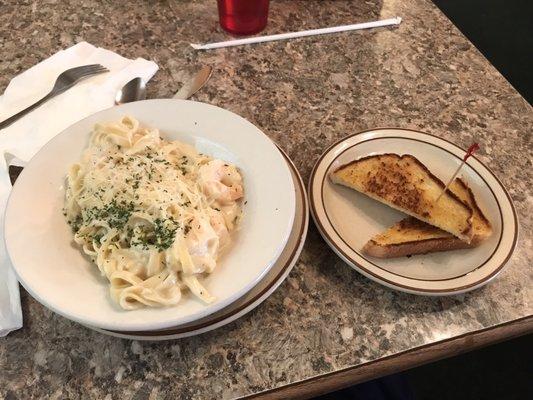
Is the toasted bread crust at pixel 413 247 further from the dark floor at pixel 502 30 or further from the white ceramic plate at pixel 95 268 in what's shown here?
the dark floor at pixel 502 30

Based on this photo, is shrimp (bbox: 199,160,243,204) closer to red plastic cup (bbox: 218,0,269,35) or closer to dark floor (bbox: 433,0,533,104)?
red plastic cup (bbox: 218,0,269,35)

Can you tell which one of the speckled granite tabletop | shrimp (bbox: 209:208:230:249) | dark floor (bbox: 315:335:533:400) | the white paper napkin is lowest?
dark floor (bbox: 315:335:533:400)

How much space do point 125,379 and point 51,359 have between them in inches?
4.9

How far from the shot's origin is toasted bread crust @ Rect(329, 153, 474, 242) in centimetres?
95

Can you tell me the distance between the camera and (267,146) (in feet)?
2.93

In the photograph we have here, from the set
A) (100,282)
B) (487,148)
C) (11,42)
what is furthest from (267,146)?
(11,42)

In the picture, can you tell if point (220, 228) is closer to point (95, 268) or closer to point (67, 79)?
point (95, 268)

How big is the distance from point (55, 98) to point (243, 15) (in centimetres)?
55

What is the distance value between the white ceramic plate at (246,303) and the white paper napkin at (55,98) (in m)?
0.42

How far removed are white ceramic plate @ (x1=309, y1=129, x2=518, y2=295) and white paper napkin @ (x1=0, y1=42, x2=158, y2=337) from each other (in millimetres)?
564

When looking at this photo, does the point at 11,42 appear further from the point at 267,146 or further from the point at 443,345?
the point at 443,345

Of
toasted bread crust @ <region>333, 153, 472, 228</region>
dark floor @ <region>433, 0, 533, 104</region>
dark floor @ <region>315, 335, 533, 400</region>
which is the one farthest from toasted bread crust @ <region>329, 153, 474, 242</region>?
dark floor @ <region>433, 0, 533, 104</region>

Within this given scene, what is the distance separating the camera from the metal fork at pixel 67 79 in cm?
113

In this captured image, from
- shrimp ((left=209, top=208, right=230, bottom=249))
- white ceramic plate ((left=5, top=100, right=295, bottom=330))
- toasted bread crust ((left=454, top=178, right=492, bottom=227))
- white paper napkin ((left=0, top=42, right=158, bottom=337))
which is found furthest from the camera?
white paper napkin ((left=0, top=42, right=158, bottom=337))
